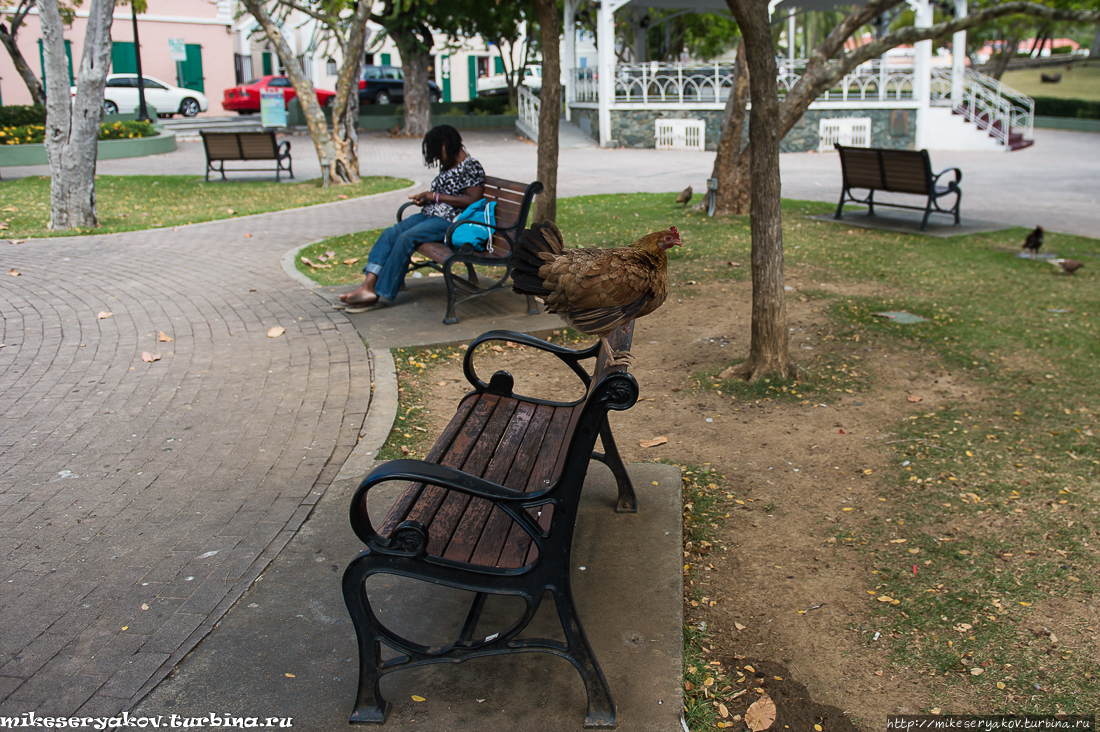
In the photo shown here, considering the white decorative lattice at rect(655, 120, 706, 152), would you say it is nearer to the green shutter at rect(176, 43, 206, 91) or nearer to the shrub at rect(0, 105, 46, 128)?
the shrub at rect(0, 105, 46, 128)

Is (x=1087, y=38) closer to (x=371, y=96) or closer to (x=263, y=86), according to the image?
(x=371, y=96)

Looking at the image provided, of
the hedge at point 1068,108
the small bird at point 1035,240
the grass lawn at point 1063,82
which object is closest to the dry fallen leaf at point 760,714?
the small bird at point 1035,240

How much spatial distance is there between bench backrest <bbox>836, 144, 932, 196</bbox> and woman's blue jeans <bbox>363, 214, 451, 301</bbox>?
6582 mm

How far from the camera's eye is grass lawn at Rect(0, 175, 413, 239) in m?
11.6

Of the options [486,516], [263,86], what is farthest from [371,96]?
[486,516]

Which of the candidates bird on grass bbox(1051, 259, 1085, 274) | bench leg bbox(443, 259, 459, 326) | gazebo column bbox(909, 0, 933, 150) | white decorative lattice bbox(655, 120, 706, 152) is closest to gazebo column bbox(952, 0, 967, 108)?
gazebo column bbox(909, 0, 933, 150)

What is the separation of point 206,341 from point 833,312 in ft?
16.8

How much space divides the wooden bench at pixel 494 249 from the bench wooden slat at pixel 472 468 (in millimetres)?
3072

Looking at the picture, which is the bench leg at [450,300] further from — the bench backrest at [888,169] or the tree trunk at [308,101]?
the tree trunk at [308,101]

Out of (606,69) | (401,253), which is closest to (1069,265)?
(401,253)

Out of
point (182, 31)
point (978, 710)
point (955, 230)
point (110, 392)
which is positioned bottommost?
point (978, 710)

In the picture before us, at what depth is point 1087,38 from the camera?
189 ft

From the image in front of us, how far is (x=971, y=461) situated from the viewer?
176 inches

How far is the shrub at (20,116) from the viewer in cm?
1988
